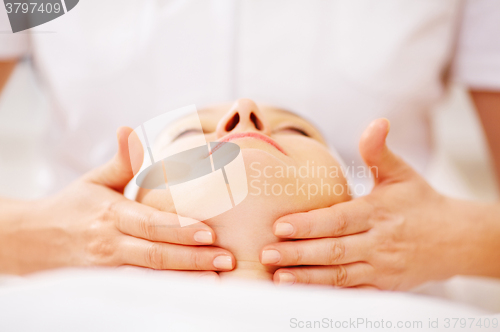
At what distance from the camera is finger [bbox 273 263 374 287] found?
0.47 m

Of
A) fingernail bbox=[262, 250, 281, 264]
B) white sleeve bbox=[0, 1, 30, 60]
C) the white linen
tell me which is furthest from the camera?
white sleeve bbox=[0, 1, 30, 60]

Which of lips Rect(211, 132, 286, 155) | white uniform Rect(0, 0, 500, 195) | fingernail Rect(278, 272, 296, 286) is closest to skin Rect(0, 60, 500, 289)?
fingernail Rect(278, 272, 296, 286)

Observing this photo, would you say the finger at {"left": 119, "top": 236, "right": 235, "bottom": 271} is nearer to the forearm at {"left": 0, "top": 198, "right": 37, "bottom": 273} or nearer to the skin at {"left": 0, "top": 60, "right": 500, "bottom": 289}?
the skin at {"left": 0, "top": 60, "right": 500, "bottom": 289}

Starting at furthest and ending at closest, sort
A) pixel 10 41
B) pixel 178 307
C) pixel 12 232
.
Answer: pixel 10 41
pixel 12 232
pixel 178 307

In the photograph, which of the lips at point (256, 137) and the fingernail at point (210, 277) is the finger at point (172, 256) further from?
the lips at point (256, 137)

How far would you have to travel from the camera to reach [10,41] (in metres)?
0.85

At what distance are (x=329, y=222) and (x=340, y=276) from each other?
0.28ft

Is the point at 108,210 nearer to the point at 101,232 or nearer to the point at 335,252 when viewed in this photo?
the point at 101,232

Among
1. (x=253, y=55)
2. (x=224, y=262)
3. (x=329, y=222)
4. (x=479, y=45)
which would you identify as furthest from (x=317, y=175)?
(x=479, y=45)

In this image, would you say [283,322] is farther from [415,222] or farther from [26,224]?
[26,224]

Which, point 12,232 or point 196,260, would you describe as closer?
point 196,260

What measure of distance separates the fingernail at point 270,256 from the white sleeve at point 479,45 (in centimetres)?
75

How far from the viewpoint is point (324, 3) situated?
2.86 feet

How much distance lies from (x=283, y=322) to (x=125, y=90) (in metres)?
0.68
